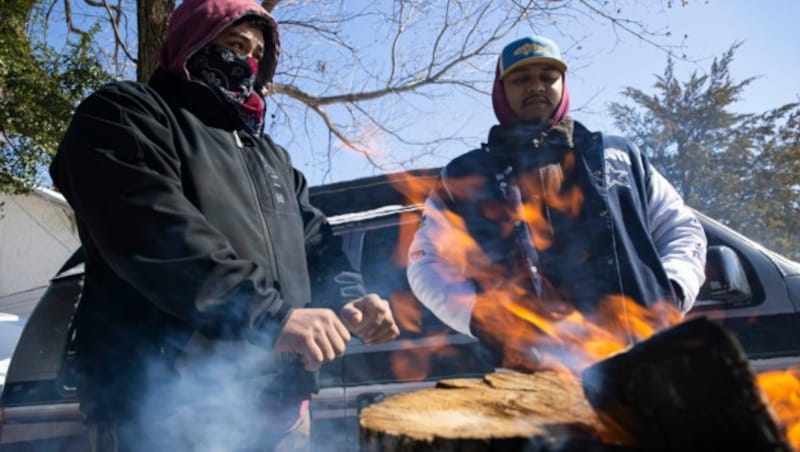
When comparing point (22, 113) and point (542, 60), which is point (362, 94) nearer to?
point (22, 113)

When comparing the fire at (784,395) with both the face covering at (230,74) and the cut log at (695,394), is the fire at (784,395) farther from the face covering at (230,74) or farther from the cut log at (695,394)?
the face covering at (230,74)

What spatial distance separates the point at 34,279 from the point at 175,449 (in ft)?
66.7

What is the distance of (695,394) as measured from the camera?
892 millimetres

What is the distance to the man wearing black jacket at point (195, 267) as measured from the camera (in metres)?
1.44

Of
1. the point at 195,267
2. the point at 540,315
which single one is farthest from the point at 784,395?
the point at 195,267

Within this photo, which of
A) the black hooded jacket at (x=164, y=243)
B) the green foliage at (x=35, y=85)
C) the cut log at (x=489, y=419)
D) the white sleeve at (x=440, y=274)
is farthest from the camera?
the green foliage at (x=35, y=85)

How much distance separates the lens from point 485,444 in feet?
3.60

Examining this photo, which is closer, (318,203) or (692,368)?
(692,368)

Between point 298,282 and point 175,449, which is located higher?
point 298,282

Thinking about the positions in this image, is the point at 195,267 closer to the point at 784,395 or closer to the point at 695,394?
the point at 695,394

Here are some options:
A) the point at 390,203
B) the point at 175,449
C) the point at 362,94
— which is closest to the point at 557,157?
the point at 175,449

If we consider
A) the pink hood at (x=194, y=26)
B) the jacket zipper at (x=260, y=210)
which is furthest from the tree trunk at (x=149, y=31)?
the jacket zipper at (x=260, y=210)

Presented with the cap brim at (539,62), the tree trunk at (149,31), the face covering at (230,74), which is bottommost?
the face covering at (230,74)

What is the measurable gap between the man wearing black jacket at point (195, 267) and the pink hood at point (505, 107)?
1102 mm
